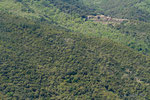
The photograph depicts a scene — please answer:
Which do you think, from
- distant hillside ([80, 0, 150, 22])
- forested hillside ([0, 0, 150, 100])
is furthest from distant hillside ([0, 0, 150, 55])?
distant hillside ([80, 0, 150, 22])

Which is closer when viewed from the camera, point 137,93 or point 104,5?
point 137,93

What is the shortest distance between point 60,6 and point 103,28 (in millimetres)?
32012

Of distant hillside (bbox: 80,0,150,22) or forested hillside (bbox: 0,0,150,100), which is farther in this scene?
distant hillside (bbox: 80,0,150,22)

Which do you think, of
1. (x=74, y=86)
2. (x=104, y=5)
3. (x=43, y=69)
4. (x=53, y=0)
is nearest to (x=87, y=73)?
(x=74, y=86)

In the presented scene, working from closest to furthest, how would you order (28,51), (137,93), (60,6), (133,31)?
(137,93) → (28,51) → (133,31) → (60,6)

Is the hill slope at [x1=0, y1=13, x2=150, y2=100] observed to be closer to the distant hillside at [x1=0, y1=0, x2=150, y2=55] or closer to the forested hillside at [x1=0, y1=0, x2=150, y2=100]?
the forested hillside at [x1=0, y1=0, x2=150, y2=100]

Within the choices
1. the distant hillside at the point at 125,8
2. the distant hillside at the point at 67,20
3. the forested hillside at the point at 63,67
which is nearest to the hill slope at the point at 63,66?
the forested hillside at the point at 63,67

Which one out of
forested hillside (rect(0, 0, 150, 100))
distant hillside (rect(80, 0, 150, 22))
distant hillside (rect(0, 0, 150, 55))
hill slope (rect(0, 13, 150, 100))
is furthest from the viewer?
distant hillside (rect(80, 0, 150, 22))

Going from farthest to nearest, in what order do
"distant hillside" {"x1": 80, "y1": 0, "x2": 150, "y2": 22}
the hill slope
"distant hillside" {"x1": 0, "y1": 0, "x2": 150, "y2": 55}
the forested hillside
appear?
"distant hillside" {"x1": 80, "y1": 0, "x2": 150, "y2": 22} → "distant hillside" {"x1": 0, "y1": 0, "x2": 150, "y2": 55} → the hill slope → the forested hillside

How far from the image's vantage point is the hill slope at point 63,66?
52.3 meters

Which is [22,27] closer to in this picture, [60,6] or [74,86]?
[74,86]

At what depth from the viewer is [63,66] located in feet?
201

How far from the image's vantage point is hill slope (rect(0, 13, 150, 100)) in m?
52.3

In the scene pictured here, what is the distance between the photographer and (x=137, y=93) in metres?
58.0
